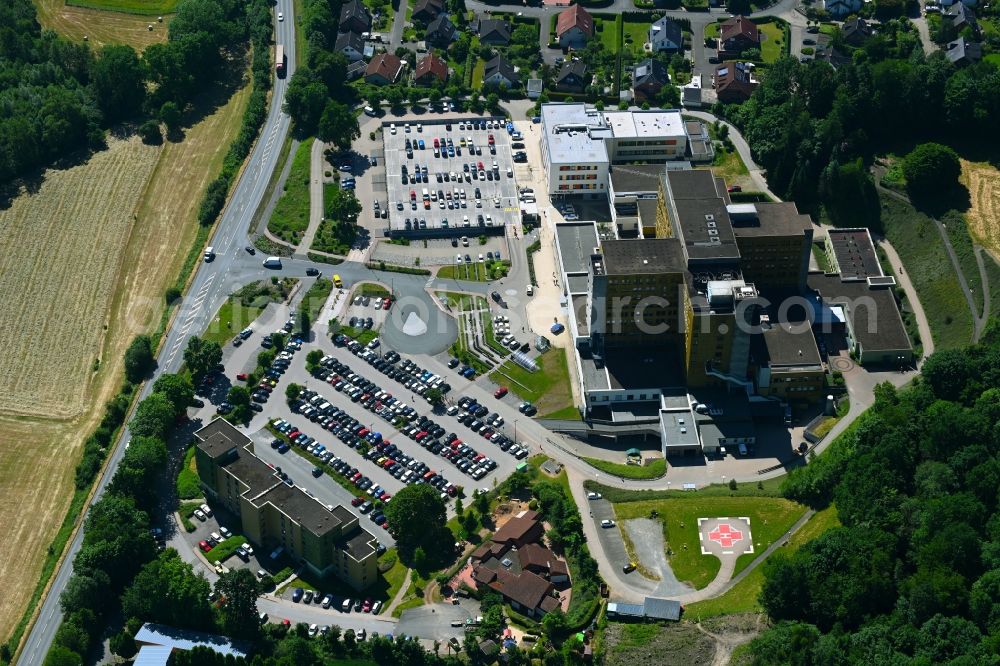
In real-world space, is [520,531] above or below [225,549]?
above

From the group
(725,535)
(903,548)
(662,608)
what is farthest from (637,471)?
(903,548)

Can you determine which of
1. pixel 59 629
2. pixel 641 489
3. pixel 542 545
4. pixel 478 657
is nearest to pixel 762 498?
pixel 641 489

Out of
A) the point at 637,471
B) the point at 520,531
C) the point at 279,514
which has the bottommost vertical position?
the point at 637,471

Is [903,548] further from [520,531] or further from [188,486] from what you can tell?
[188,486]

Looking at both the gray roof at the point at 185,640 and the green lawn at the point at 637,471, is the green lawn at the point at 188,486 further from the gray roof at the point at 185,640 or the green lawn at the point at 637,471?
the green lawn at the point at 637,471

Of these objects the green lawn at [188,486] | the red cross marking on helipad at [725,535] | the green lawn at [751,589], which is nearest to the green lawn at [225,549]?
the green lawn at [188,486]

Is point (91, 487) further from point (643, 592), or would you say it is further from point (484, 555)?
point (643, 592)
